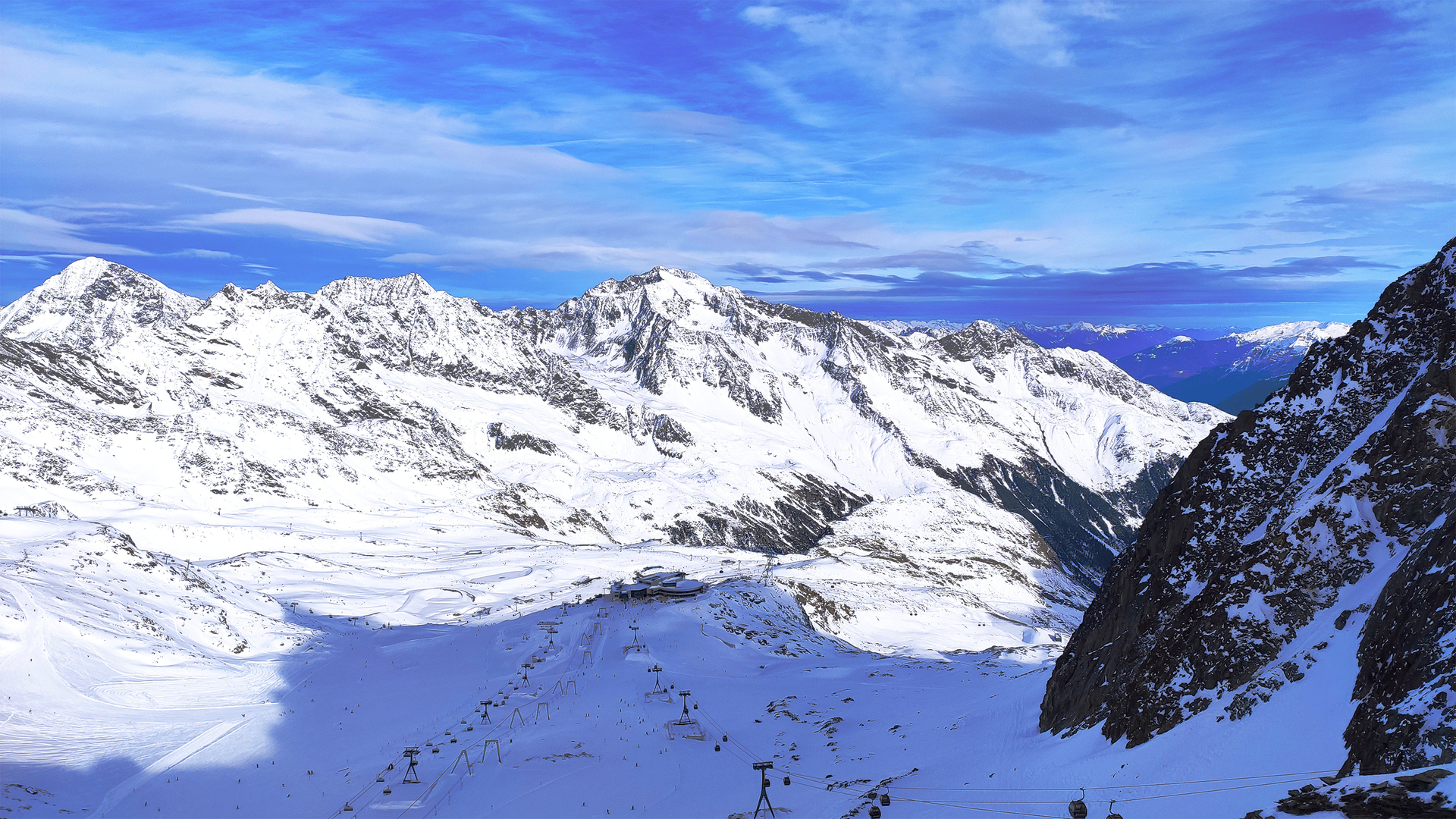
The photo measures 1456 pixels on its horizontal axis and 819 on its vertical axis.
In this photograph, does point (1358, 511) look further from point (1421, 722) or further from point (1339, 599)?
point (1421, 722)

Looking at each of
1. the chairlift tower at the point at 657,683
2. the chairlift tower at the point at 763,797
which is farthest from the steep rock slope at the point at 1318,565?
the chairlift tower at the point at 657,683

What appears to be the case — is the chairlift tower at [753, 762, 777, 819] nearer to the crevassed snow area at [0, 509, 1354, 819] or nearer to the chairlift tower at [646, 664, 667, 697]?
the crevassed snow area at [0, 509, 1354, 819]

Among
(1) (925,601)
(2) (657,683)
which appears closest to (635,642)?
(2) (657,683)

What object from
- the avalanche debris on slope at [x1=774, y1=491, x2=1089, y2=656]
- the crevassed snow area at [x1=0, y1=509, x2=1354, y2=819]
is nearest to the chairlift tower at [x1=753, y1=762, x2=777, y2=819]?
the crevassed snow area at [x1=0, y1=509, x2=1354, y2=819]

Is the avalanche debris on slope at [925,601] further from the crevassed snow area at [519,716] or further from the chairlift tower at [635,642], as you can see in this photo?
the chairlift tower at [635,642]

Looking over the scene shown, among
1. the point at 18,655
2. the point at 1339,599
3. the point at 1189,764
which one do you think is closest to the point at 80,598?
the point at 18,655

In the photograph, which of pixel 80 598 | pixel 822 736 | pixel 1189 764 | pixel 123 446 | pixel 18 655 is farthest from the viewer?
pixel 123 446
